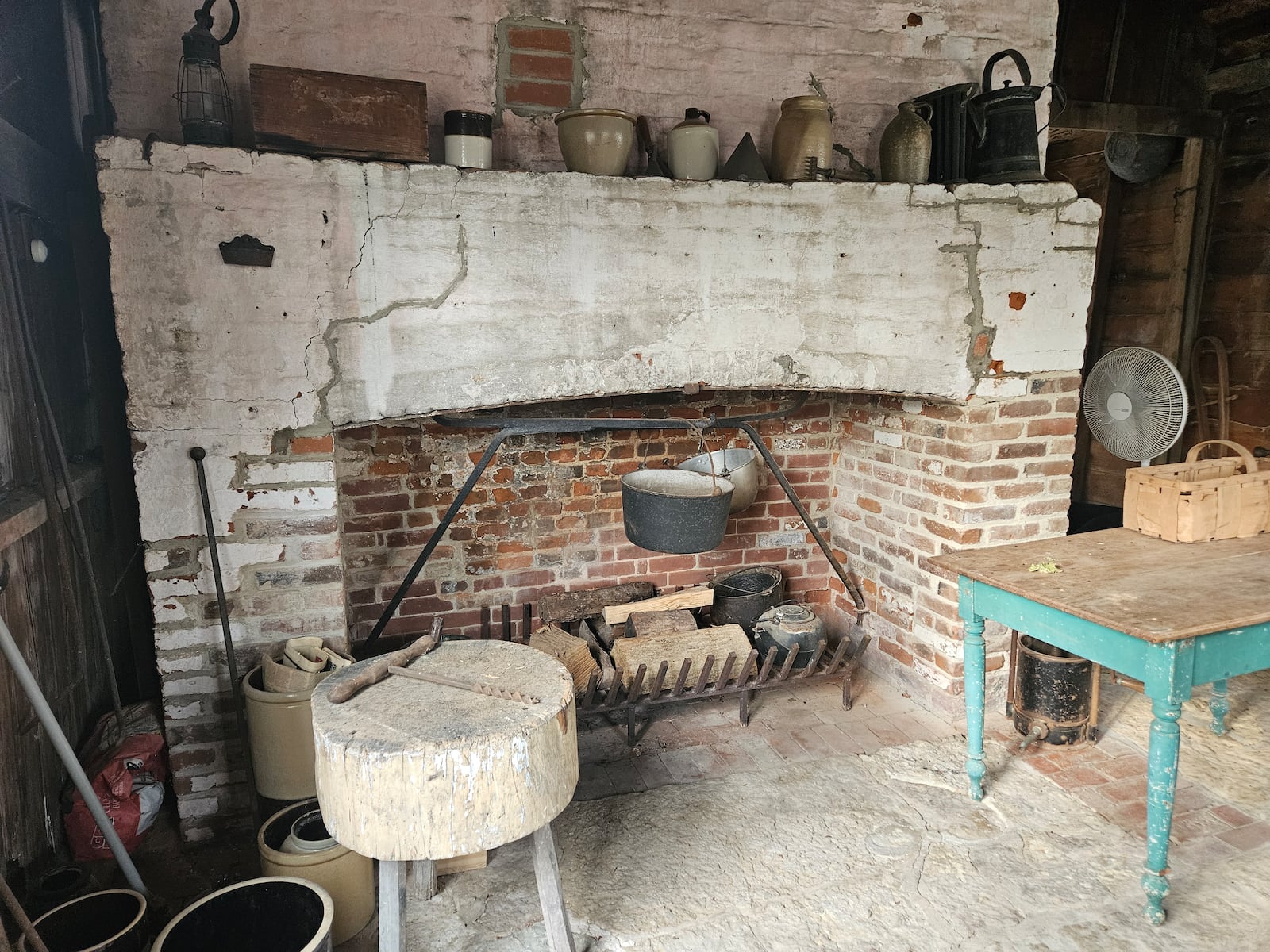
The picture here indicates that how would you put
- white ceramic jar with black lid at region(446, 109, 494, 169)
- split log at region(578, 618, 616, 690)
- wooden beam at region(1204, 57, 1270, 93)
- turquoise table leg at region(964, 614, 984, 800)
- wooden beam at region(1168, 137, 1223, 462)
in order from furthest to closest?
wooden beam at region(1168, 137, 1223, 462) → wooden beam at region(1204, 57, 1270, 93) → split log at region(578, 618, 616, 690) → turquoise table leg at region(964, 614, 984, 800) → white ceramic jar with black lid at region(446, 109, 494, 169)

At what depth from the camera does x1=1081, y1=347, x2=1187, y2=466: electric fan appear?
326 cm

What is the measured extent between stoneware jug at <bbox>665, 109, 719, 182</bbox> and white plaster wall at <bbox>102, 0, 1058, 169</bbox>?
218 mm

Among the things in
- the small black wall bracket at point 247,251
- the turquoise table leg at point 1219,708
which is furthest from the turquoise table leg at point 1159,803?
the small black wall bracket at point 247,251

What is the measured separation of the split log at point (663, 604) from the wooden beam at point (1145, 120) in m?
3.14

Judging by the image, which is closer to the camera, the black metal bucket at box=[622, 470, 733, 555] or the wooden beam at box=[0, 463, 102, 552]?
the wooden beam at box=[0, 463, 102, 552]

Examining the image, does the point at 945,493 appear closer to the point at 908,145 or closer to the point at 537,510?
the point at 908,145

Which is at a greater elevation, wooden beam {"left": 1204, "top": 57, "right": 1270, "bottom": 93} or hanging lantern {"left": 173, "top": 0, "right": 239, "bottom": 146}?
wooden beam {"left": 1204, "top": 57, "right": 1270, "bottom": 93}

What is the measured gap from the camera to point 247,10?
2441mm

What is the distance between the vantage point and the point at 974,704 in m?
2.67

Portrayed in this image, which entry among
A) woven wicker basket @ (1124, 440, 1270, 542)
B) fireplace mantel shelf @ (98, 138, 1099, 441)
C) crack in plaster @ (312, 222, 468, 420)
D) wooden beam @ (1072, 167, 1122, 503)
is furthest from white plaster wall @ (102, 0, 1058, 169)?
wooden beam @ (1072, 167, 1122, 503)

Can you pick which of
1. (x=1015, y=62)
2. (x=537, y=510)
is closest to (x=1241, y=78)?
(x=1015, y=62)

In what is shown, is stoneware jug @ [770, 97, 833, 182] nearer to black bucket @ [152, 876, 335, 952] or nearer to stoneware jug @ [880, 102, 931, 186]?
stoneware jug @ [880, 102, 931, 186]

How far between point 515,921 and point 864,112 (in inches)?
116

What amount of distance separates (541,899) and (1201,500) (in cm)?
238
